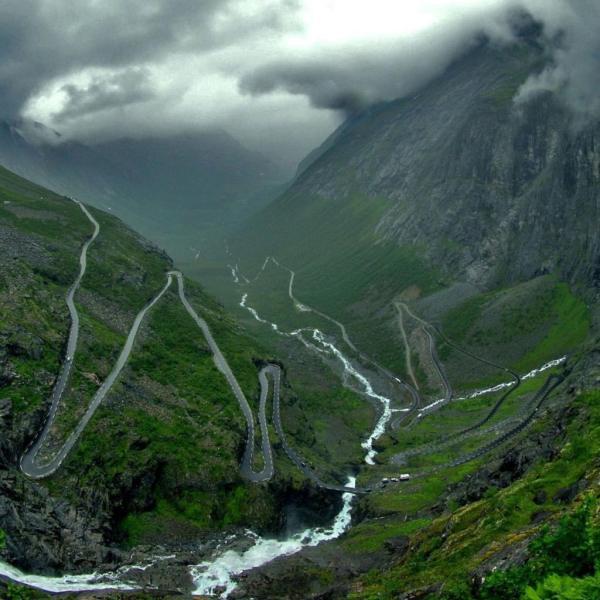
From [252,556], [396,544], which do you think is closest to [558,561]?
[396,544]

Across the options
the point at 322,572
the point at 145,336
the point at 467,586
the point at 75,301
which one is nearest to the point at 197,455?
the point at 322,572

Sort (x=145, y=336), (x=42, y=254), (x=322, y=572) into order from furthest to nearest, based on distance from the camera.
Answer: (x=42, y=254), (x=145, y=336), (x=322, y=572)

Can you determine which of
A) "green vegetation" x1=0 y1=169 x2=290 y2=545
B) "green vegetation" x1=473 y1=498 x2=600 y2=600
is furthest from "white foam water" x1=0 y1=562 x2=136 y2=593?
"green vegetation" x1=473 y1=498 x2=600 y2=600

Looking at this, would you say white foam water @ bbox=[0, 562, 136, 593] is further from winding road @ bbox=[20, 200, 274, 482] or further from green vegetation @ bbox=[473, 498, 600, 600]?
green vegetation @ bbox=[473, 498, 600, 600]

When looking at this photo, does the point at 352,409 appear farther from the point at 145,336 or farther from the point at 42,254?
the point at 42,254

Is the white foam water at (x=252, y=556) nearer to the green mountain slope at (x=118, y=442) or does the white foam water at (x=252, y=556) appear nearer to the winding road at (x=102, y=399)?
the green mountain slope at (x=118, y=442)

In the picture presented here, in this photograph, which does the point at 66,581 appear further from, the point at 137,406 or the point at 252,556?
the point at 137,406

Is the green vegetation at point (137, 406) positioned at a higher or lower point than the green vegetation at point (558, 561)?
higher

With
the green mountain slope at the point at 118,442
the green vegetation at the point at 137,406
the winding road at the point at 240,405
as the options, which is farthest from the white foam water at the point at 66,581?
the winding road at the point at 240,405
